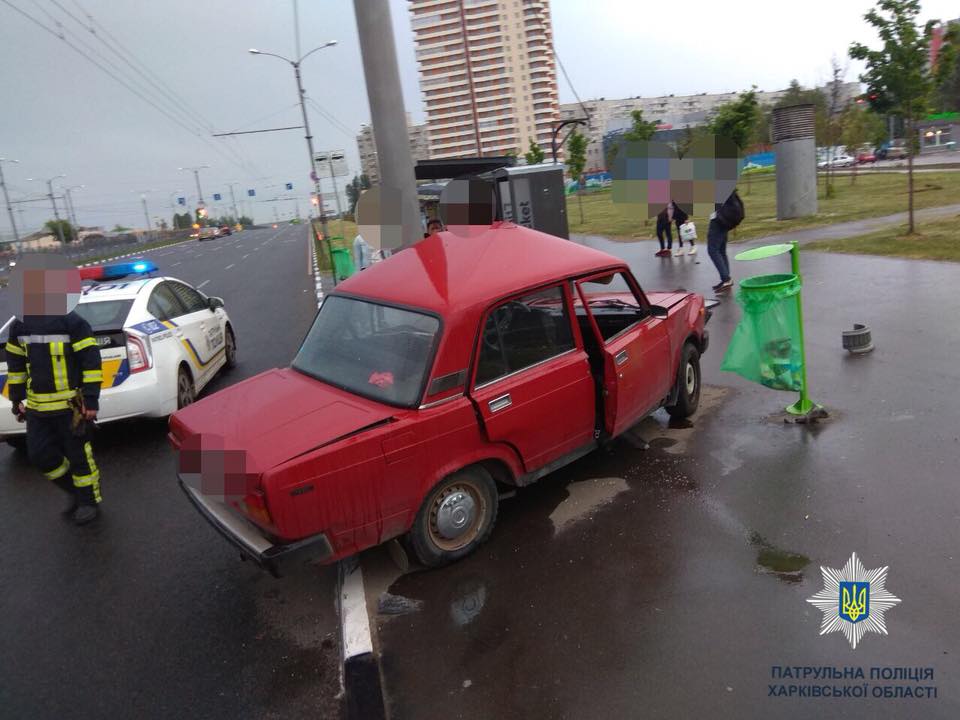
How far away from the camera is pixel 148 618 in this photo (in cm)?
395

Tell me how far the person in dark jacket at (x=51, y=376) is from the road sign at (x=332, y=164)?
15.6 meters

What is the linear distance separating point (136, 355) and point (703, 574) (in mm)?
5434

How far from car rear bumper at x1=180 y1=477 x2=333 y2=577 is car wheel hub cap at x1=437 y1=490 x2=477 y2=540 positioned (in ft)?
2.43

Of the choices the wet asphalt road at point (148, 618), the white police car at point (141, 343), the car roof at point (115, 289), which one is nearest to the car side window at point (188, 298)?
the white police car at point (141, 343)

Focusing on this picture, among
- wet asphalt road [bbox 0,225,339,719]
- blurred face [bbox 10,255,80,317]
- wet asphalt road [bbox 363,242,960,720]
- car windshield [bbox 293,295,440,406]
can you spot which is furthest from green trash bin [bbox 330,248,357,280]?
car windshield [bbox 293,295,440,406]

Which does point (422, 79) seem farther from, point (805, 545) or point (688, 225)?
point (805, 545)

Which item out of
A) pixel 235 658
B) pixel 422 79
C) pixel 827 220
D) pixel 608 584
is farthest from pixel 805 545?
pixel 422 79

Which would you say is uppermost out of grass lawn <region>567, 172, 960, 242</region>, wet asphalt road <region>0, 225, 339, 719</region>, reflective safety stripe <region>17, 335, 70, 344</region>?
reflective safety stripe <region>17, 335, 70, 344</region>

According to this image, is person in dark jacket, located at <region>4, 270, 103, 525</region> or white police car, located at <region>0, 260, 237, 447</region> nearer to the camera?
person in dark jacket, located at <region>4, 270, 103, 525</region>

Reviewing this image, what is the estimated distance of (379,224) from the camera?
24.0ft

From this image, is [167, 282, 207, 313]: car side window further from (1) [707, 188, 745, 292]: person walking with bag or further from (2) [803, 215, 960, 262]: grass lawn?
(2) [803, 215, 960, 262]: grass lawn

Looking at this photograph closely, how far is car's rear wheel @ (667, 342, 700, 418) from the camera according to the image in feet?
19.7

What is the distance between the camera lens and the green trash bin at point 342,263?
641 inches

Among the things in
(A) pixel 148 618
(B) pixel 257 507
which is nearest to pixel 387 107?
(B) pixel 257 507
